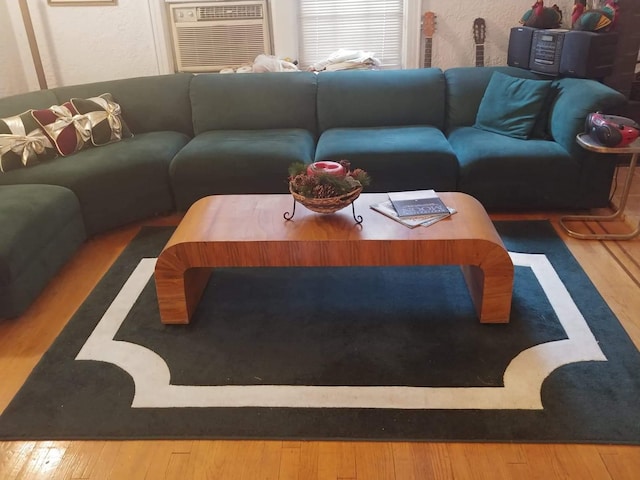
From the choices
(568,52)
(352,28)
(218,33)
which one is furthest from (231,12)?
(568,52)

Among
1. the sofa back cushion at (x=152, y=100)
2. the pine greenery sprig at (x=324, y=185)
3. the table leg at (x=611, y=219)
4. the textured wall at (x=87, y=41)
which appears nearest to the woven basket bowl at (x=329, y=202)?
the pine greenery sprig at (x=324, y=185)

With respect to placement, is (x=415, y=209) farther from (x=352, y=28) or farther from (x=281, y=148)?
(x=352, y=28)

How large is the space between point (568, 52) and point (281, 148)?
1814 mm

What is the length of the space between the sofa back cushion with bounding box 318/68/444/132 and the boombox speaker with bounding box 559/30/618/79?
0.76m

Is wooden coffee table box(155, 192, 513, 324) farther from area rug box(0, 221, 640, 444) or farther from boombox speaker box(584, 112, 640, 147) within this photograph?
boombox speaker box(584, 112, 640, 147)

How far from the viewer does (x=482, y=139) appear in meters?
3.32

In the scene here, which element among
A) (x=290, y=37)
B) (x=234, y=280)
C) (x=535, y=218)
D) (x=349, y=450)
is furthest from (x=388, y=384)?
(x=290, y=37)

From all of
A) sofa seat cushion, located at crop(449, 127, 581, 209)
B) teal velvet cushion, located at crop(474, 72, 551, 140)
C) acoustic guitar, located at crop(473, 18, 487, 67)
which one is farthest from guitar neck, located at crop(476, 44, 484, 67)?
sofa seat cushion, located at crop(449, 127, 581, 209)

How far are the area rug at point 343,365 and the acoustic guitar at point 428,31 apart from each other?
192 centimetres

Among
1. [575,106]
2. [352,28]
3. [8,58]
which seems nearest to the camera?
[575,106]

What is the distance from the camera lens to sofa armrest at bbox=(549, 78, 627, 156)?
304 centimetres

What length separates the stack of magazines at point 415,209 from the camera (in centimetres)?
231

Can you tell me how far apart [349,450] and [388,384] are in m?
0.32

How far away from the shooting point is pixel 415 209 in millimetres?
2377
